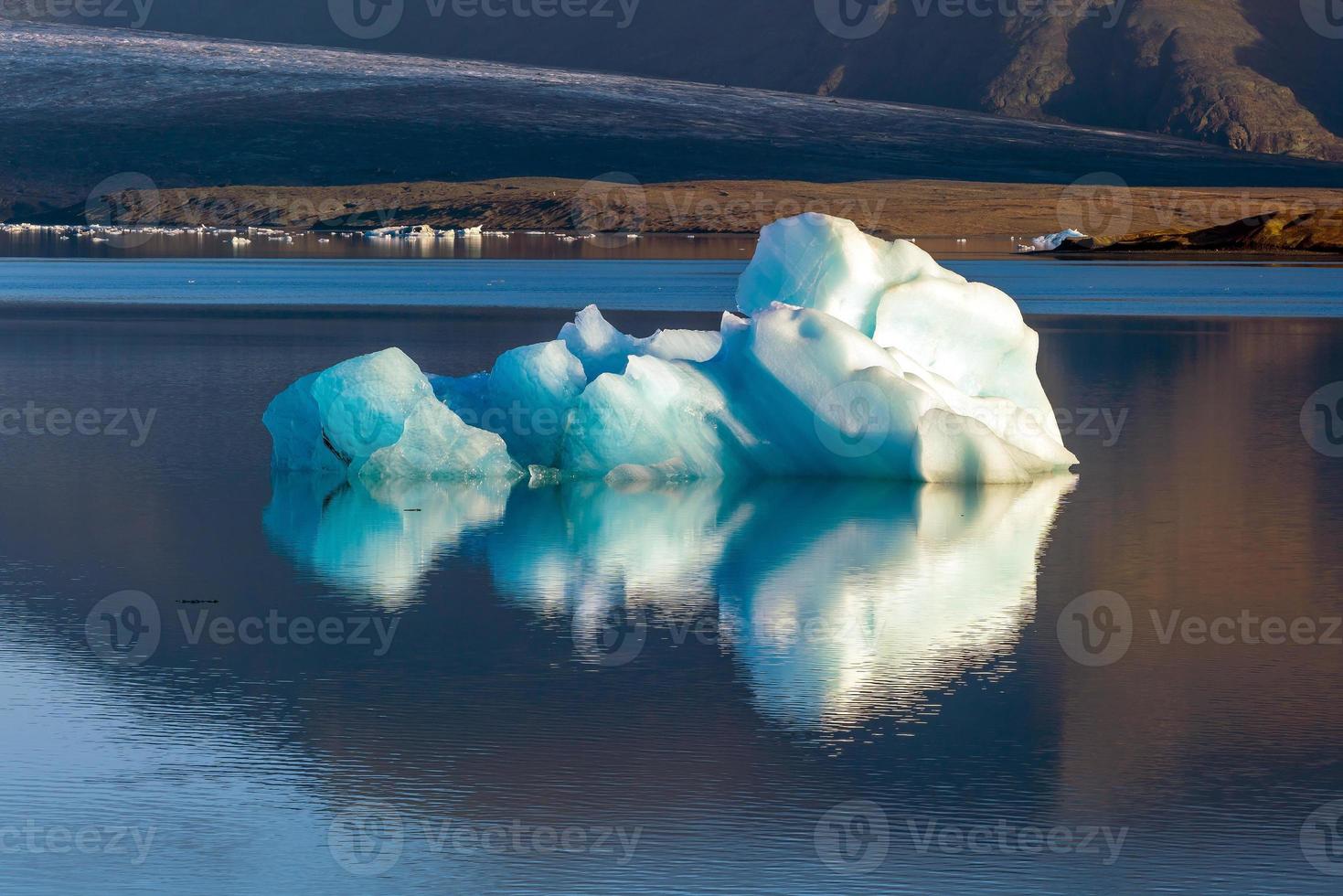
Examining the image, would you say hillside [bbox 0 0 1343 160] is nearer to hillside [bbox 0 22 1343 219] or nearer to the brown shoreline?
hillside [bbox 0 22 1343 219]

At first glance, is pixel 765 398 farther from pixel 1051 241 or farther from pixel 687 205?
pixel 687 205

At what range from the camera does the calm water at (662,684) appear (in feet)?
18.5

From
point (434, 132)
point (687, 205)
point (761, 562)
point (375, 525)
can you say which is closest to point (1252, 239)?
point (687, 205)

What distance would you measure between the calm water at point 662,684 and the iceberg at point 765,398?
1.09ft

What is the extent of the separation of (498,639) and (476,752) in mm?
1772

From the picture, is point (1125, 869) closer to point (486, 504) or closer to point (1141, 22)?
point (486, 504)

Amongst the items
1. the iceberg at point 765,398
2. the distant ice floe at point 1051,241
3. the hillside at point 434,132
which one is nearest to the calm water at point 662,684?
the iceberg at point 765,398

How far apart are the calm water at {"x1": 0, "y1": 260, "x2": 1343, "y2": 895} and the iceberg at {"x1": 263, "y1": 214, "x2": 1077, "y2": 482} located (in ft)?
1.09

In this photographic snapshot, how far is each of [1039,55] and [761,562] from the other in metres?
164

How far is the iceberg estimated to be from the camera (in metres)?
12.6

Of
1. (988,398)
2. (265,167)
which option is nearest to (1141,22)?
(265,167)

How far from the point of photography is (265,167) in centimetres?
9706

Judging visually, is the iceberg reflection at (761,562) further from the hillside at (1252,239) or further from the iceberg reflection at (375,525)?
the hillside at (1252,239)

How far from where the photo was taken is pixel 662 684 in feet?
24.5
